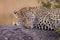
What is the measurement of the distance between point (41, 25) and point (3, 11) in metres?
1.90

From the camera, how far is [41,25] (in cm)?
219

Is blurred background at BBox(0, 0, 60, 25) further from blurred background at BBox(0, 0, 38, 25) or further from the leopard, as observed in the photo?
the leopard

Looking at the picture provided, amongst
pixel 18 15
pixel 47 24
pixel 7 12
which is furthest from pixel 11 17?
pixel 47 24

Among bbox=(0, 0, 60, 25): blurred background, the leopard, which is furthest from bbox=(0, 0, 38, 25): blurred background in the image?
the leopard

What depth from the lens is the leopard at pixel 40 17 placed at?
212 centimetres

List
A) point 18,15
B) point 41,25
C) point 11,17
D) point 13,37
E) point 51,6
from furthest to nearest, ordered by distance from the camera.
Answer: point 11,17 → point 18,15 → point 41,25 → point 51,6 → point 13,37

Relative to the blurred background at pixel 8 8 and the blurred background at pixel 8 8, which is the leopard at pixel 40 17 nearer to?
the blurred background at pixel 8 8

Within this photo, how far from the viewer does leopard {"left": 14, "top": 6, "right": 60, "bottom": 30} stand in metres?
2.12

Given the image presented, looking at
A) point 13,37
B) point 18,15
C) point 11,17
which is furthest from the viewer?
point 11,17

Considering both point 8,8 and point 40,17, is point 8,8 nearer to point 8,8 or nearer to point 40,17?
point 8,8

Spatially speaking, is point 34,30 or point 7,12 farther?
point 7,12

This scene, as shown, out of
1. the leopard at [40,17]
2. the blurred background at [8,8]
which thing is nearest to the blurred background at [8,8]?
the blurred background at [8,8]

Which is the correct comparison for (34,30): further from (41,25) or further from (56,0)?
(56,0)

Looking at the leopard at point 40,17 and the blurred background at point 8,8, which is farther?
the blurred background at point 8,8
